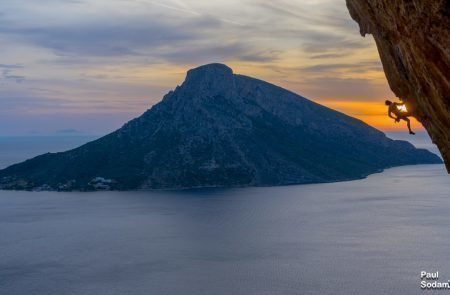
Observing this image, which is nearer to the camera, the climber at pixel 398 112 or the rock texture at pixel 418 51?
the rock texture at pixel 418 51

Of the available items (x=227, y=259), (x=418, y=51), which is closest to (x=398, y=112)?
(x=418, y=51)

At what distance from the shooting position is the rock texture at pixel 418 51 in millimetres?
13688

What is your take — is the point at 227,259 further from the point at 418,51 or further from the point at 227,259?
the point at 418,51

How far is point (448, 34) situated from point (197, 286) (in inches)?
4436

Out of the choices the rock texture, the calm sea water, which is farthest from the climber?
the calm sea water

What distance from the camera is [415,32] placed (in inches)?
583

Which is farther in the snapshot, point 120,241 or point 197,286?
point 120,241

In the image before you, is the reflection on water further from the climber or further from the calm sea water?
the climber

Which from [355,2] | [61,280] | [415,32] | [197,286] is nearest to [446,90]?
[415,32]

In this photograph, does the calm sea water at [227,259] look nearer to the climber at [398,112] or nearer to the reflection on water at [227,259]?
→ the reflection on water at [227,259]

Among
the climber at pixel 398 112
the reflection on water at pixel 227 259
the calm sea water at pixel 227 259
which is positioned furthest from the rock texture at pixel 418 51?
the reflection on water at pixel 227 259

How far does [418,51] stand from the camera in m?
15.2

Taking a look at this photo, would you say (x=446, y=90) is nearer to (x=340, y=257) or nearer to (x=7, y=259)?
(x=340, y=257)

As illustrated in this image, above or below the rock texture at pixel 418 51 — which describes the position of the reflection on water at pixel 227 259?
below
